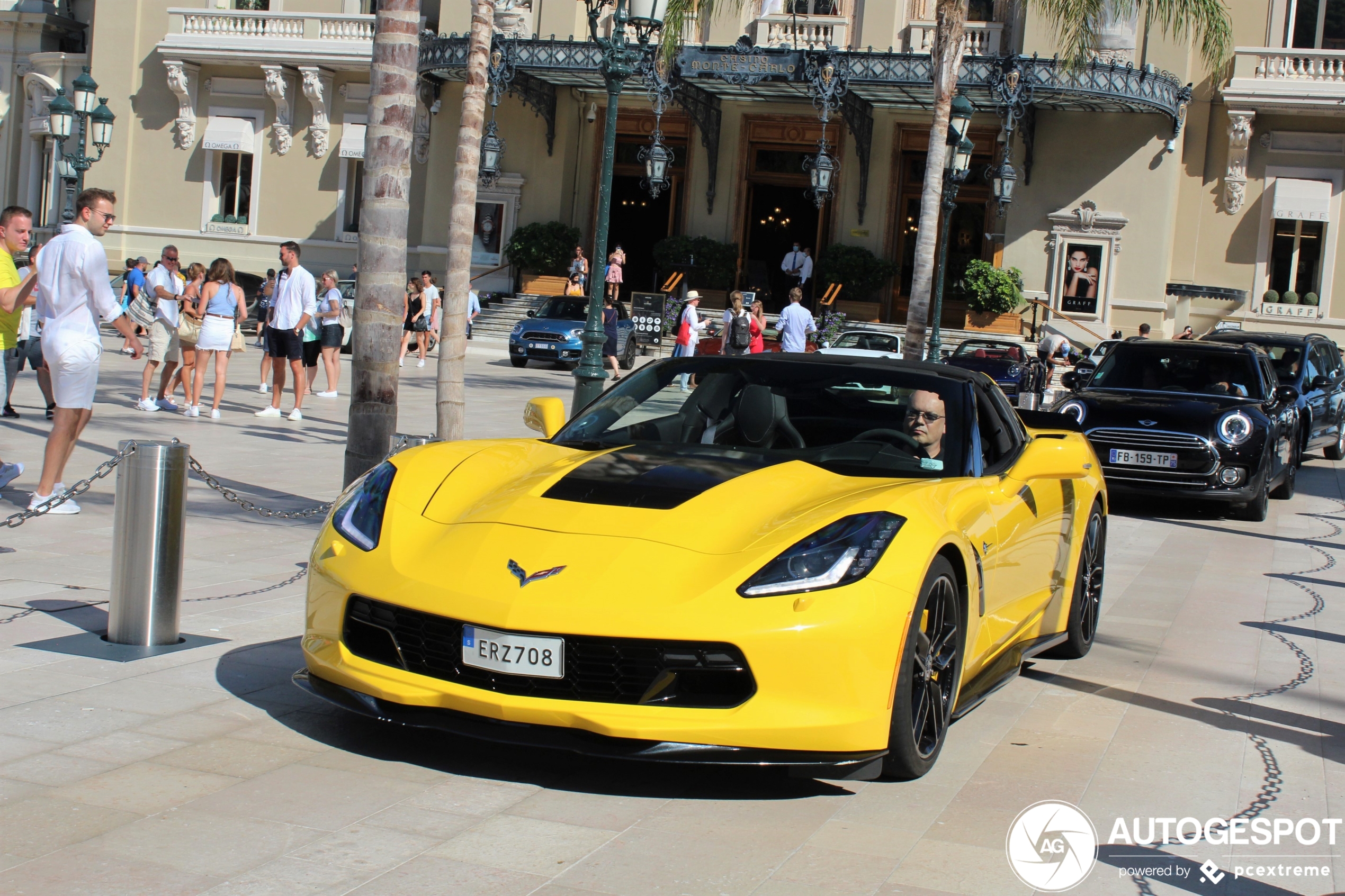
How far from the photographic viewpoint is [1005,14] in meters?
33.4

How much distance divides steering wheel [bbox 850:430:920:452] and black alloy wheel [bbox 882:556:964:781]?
82cm

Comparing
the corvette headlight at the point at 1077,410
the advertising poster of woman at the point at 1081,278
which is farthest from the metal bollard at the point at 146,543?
the advertising poster of woman at the point at 1081,278

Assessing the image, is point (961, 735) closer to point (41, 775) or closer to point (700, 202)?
point (41, 775)

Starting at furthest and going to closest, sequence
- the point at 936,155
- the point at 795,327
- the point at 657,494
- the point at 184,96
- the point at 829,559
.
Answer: the point at 184,96 < the point at 795,327 < the point at 936,155 < the point at 657,494 < the point at 829,559

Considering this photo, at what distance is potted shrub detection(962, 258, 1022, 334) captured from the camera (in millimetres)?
31344

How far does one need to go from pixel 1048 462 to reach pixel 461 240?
7477 millimetres

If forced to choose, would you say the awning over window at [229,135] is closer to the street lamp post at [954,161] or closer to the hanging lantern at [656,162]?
the hanging lantern at [656,162]

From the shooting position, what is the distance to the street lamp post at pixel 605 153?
42.7ft

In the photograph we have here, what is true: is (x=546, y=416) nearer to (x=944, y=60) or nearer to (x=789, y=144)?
(x=944, y=60)

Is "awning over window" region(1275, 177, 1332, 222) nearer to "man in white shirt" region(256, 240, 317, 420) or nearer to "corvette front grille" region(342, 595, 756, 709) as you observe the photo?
"man in white shirt" region(256, 240, 317, 420)

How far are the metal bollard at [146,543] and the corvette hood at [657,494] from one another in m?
1.35

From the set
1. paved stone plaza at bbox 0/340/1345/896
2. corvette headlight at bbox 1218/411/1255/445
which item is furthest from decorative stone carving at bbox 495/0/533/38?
paved stone plaza at bbox 0/340/1345/896

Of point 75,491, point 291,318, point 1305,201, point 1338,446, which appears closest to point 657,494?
point 75,491

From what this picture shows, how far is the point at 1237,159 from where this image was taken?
32375 millimetres
